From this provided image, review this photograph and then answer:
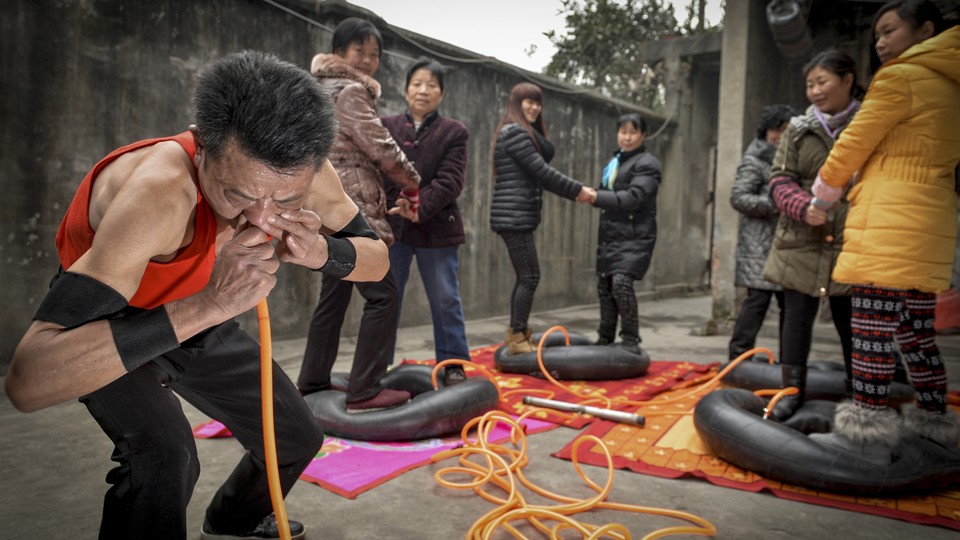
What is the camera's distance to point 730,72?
620 cm

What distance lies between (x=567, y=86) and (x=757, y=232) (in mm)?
3962

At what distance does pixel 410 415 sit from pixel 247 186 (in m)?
1.65

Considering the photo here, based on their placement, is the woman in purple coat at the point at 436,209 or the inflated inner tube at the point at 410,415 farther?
the woman in purple coat at the point at 436,209

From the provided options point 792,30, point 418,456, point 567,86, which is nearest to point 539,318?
point 567,86

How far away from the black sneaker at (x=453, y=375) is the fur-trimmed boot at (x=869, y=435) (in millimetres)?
1760

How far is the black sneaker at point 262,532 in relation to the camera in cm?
173

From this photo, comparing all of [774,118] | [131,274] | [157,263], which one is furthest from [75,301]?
[774,118]

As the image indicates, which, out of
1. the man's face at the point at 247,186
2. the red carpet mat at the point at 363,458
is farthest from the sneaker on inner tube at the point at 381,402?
the man's face at the point at 247,186

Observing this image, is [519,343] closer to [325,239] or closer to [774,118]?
[774,118]

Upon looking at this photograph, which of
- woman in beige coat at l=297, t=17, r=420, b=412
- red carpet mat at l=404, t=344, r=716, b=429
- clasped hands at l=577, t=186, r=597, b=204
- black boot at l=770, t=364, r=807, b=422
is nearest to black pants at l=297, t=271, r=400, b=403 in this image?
woman in beige coat at l=297, t=17, r=420, b=412

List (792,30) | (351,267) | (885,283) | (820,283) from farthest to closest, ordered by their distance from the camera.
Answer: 1. (792,30)
2. (820,283)
3. (885,283)
4. (351,267)

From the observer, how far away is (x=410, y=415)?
2.60m

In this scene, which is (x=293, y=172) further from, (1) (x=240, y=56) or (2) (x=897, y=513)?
(2) (x=897, y=513)

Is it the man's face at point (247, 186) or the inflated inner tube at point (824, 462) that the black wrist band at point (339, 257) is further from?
the inflated inner tube at point (824, 462)
